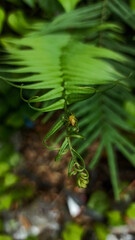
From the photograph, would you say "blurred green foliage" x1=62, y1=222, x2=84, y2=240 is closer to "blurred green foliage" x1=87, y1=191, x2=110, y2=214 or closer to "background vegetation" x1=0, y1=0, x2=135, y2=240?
"blurred green foliage" x1=87, y1=191, x2=110, y2=214

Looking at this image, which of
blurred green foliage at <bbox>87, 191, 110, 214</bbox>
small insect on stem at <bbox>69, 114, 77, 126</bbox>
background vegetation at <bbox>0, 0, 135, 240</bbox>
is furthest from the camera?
blurred green foliage at <bbox>87, 191, 110, 214</bbox>

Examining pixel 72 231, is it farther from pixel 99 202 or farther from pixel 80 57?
pixel 80 57

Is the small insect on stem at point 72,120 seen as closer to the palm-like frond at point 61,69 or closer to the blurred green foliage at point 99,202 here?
the palm-like frond at point 61,69

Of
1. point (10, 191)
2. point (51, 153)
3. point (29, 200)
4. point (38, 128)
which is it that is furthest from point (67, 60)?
point (29, 200)

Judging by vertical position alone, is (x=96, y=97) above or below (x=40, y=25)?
below

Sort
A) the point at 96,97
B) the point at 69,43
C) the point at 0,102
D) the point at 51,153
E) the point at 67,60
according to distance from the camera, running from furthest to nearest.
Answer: the point at 51,153 < the point at 0,102 < the point at 96,97 < the point at 69,43 < the point at 67,60

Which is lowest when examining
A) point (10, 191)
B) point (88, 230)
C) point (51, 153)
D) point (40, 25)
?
point (88, 230)

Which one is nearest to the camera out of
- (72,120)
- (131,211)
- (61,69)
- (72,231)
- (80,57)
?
(72,120)

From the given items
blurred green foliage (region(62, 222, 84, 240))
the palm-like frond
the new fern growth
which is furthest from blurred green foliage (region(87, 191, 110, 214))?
the new fern growth

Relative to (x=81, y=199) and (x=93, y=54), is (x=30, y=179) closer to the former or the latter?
(x=81, y=199)

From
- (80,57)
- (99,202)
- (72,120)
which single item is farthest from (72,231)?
(72,120)

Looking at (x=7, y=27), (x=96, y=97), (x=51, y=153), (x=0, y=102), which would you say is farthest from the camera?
(x=51, y=153)
